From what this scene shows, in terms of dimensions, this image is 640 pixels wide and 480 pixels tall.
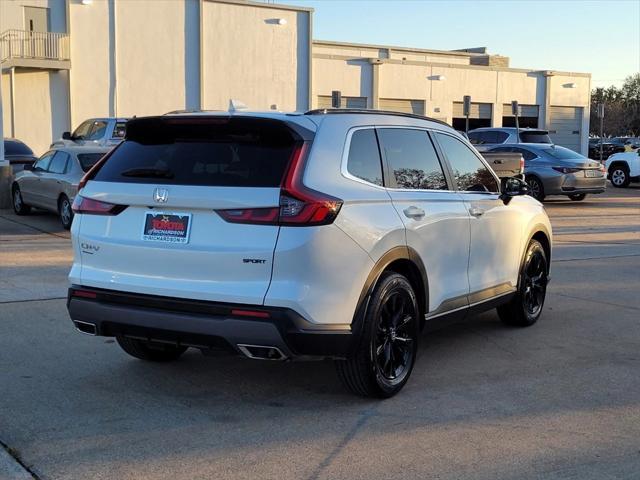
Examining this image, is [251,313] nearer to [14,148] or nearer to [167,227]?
[167,227]

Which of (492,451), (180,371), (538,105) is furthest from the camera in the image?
(538,105)

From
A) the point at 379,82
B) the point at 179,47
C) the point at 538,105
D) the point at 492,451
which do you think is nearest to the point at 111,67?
the point at 179,47

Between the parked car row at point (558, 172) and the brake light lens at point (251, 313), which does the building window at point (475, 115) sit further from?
the brake light lens at point (251, 313)

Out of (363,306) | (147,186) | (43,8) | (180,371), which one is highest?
(43,8)

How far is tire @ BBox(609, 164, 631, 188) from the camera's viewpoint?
27.3 m

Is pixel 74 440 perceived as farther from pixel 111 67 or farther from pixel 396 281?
pixel 111 67

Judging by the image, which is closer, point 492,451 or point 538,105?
point 492,451

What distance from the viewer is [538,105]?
4941 cm

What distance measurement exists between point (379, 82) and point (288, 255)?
129 feet

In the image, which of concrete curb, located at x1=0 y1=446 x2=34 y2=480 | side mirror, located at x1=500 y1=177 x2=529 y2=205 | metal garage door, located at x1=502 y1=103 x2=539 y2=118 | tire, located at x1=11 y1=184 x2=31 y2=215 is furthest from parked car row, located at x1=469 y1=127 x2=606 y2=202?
metal garage door, located at x1=502 y1=103 x2=539 y2=118

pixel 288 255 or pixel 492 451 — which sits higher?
pixel 288 255

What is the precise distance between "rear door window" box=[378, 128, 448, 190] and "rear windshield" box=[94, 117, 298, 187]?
1.00m

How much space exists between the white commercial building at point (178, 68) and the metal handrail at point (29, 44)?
40mm

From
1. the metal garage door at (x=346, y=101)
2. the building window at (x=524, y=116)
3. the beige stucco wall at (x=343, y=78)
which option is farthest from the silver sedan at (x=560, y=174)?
the building window at (x=524, y=116)
